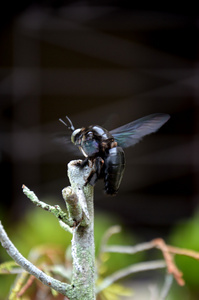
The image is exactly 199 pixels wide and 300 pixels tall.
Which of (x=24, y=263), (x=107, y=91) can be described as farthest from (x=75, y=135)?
(x=107, y=91)

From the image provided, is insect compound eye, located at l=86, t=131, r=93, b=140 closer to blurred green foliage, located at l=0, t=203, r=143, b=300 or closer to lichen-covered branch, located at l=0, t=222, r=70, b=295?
lichen-covered branch, located at l=0, t=222, r=70, b=295

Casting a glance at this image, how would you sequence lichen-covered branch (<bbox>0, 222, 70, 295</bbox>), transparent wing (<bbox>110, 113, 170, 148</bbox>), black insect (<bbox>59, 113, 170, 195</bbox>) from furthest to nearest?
transparent wing (<bbox>110, 113, 170, 148</bbox>), black insect (<bbox>59, 113, 170, 195</bbox>), lichen-covered branch (<bbox>0, 222, 70, 295</bbox>)

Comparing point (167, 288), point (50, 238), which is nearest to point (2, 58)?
point (50, 238)

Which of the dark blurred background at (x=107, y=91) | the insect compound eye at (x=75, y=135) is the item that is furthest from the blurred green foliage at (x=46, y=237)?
the insect compound eye at (x=75, y=135)

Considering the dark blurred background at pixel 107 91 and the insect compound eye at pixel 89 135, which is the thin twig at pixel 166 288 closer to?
the insect compound eye at pixel 89 135

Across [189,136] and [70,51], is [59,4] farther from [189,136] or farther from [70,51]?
[189,136]

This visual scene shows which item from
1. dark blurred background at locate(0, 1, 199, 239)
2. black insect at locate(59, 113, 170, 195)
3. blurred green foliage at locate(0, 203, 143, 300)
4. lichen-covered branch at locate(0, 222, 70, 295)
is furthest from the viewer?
dark blurred background at locate(0, 1, 199, 239)

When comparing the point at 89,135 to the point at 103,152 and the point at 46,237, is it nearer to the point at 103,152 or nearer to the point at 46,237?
the point at 103,152

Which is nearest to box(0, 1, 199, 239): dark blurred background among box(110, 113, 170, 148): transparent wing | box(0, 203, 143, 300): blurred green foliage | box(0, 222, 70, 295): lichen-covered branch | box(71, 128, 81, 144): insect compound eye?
box(0, 203, 143, 300): blurred green foliage
